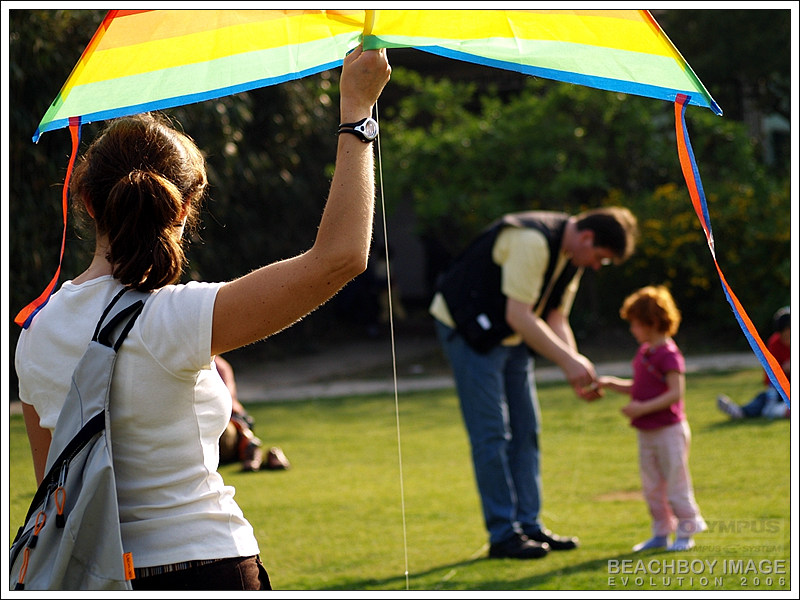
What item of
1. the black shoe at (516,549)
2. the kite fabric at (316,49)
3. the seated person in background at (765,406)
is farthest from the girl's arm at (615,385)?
the seated person in background at (765,406)

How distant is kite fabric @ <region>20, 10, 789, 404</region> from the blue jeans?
297 cm

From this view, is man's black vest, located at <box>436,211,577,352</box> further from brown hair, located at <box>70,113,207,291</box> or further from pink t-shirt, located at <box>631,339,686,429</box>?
brown hair, located at <box>70,113,207,291</box>

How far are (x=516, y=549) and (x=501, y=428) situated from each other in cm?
65

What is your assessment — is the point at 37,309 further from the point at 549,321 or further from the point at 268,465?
the point at 268,465

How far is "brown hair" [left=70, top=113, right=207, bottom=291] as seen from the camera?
6.34 ft

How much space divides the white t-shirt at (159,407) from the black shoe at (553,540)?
3497mm

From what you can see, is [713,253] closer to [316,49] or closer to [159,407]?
[316,49]

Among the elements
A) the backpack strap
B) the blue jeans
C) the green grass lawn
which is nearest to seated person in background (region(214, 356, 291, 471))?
the green grass lawn

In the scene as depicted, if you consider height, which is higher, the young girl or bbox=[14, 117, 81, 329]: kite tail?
bbox=[14, 117, 81, 329]: kite tail

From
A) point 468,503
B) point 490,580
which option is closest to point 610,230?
point 490,580

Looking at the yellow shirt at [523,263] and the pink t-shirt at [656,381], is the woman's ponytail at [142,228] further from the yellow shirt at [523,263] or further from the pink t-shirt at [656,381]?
the pink t-shirt at [656,381]

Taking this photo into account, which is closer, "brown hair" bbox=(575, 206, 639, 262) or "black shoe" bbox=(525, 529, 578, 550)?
"black shoe" bbox=(525, 529, 578, 550)

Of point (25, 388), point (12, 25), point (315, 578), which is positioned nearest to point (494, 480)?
point (315, 578)

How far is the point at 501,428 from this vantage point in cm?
522
